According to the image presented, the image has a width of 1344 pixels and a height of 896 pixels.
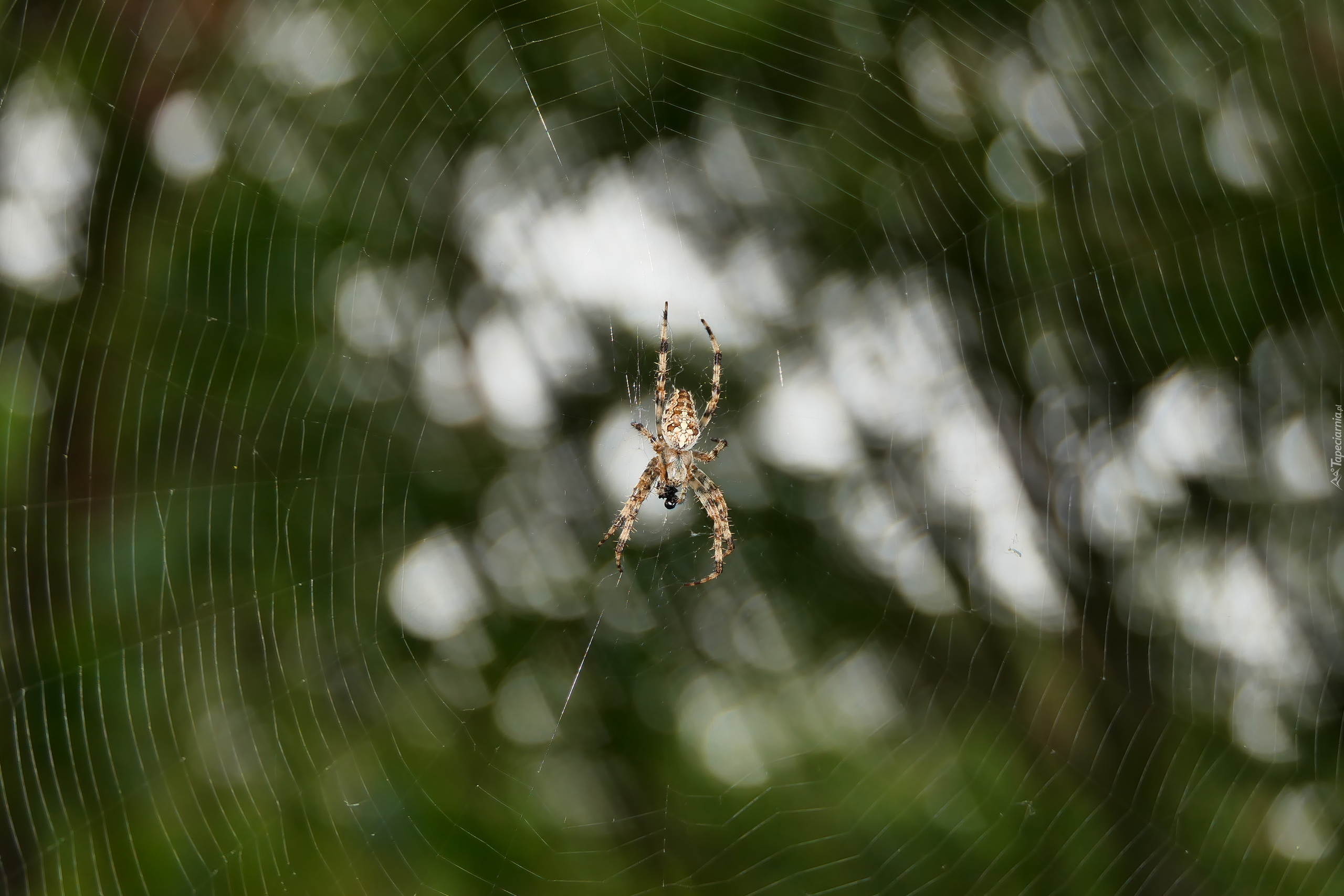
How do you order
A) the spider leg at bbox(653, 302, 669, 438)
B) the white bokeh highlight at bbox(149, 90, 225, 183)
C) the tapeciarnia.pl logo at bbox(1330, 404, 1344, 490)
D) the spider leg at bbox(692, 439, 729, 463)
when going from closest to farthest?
the white bokeh highlight at bbox(149, 90, 225, 183) < the tapeciarnia.pl logo at bbox(1330, 404, 1344, 490) < the spider leg at bbox(653, 302, 669, 438) < the spider leg at bbox(692, 439, 729, 463)

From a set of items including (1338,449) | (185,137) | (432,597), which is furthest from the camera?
(432,597)

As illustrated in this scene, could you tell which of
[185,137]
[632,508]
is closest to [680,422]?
[632,508]

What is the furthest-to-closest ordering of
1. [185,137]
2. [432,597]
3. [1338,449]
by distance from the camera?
[432,597] < [1338,449] < [185,137]

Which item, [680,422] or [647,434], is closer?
[647,434]

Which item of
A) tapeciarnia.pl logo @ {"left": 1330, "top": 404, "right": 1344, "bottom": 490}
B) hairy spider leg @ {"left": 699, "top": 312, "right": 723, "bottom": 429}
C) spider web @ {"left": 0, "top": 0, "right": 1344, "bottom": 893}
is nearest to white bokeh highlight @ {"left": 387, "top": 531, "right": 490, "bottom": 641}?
spider web @ {"left": 0, "top": 0, "right": 1344, "bottom": 893}

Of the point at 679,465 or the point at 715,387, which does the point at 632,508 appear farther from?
the point at 715,387

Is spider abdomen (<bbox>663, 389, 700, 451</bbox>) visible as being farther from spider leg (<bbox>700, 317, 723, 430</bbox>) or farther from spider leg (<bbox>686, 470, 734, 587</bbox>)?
spider leg (<bbox>686, 470, 734, 587</bbox>)

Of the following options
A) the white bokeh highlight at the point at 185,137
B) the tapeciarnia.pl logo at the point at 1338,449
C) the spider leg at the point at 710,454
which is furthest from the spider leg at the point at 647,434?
the tapeciarnia.pl logo at the point at 1338,449
